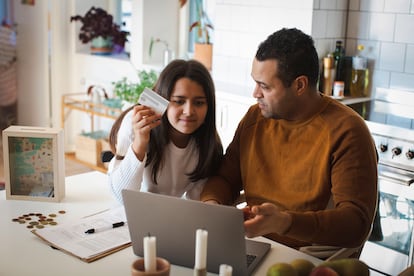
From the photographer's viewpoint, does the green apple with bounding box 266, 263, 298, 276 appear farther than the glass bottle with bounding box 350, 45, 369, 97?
No

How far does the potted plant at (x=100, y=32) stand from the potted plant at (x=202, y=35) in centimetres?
82

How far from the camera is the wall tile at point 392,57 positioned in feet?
9.89

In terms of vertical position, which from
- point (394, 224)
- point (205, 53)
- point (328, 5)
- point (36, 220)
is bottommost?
point (394, 224)

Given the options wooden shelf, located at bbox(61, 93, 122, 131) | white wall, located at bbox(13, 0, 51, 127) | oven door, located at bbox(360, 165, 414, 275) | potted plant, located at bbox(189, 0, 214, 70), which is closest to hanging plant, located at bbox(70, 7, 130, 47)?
white wall, located at bbox(13, 0, 51, 127)

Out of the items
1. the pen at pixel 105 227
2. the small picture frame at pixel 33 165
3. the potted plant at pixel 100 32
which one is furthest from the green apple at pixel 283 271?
the potted plant at pixel 100 32

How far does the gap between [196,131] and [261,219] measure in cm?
66

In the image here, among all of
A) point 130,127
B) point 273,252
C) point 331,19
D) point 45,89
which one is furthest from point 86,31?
point 273,252

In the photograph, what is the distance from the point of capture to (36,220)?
1.70 meters

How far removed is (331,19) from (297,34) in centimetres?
145

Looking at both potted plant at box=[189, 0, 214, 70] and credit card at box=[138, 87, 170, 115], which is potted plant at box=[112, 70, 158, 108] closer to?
potted plant at box=[189, 0, 214, 70]

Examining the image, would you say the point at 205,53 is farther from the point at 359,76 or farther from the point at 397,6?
the point at 397,6

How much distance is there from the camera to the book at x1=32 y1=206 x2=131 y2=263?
58.2 inches

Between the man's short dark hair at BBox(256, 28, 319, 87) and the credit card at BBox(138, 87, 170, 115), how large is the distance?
349 millimetres

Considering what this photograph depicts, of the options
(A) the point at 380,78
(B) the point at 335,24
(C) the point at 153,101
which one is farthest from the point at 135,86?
(C) the point at 153,101
